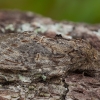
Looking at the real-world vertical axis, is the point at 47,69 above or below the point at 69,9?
below

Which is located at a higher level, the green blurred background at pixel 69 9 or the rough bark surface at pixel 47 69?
the green blurred background at pixel 69 9

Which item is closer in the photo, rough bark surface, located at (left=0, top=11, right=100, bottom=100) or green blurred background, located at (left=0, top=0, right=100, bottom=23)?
rough bark surface, located at (left=0, top=11, right=100, bottom=100)

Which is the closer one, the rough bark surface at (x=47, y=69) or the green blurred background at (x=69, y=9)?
the rough bark surface at (x=47, y=69)

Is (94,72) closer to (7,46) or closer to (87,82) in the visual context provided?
(87,82)

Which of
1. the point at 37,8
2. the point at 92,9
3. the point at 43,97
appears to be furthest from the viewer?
the point at 37,8

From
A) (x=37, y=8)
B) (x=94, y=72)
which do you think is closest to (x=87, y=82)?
(x=94, y=72)
